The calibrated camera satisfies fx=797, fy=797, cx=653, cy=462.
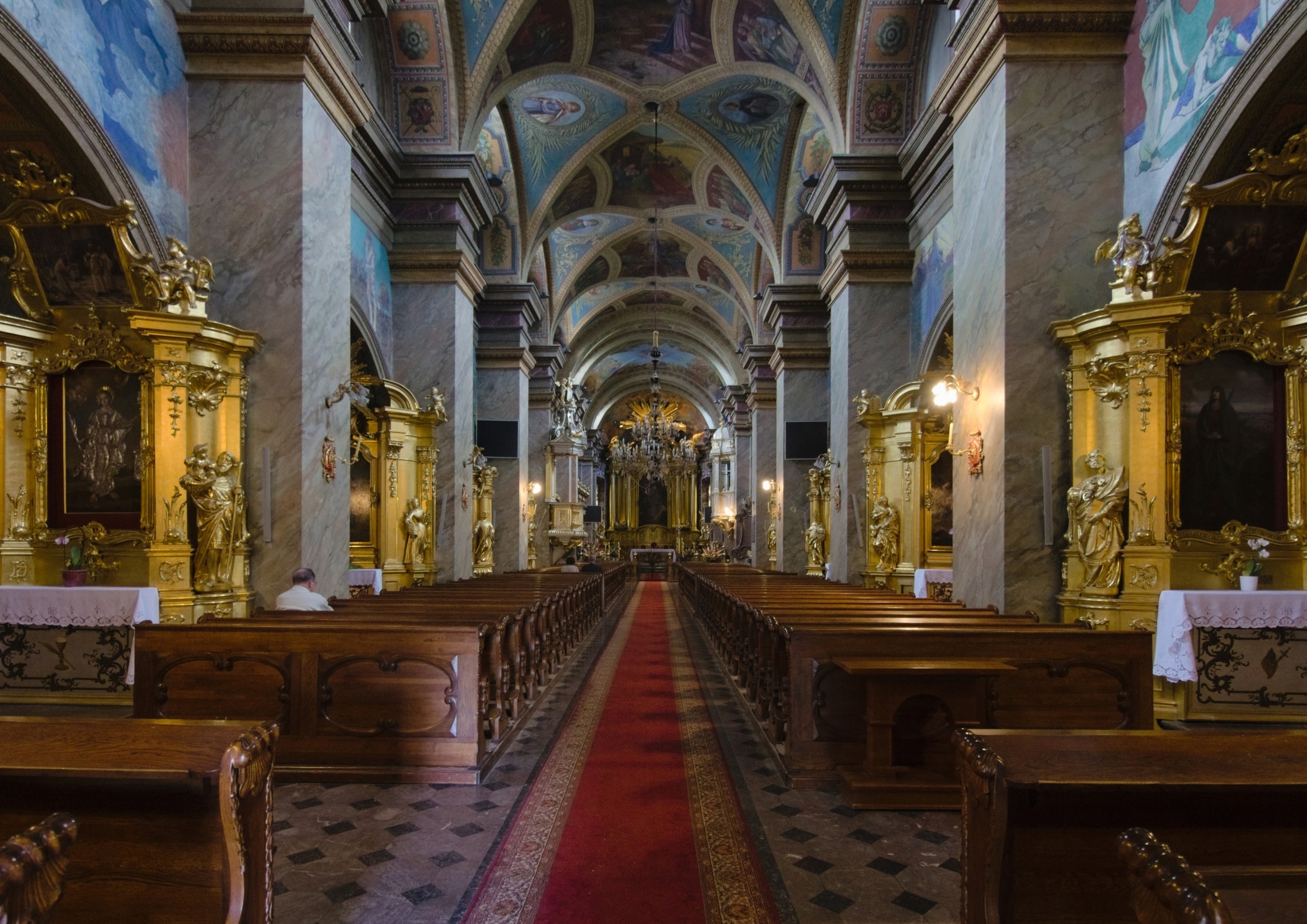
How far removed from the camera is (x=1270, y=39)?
15.5 ft

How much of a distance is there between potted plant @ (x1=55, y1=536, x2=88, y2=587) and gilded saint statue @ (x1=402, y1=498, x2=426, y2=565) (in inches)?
180

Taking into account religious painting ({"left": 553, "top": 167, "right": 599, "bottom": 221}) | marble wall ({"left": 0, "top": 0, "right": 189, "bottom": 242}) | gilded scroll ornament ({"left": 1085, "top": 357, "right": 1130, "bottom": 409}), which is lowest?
gilded scroll ornament ({"left": 1085, "top": 357, "right": 1130, "bottom": 409})

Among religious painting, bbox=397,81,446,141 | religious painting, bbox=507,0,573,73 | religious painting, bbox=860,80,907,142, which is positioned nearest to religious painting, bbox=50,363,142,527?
religious painting, bbox=397,81,446,141

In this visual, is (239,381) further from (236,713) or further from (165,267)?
(236,713)

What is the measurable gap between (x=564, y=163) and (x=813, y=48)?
5758mm

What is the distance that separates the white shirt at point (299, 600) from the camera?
213 inches

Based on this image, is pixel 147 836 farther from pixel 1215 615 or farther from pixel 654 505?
pixel 654 505

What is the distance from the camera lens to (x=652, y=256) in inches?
854

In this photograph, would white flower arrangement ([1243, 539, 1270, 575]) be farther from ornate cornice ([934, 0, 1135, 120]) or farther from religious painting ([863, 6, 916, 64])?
religious painting ([863, 6, 916, 64])

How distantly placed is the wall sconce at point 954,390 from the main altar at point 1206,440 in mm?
1032

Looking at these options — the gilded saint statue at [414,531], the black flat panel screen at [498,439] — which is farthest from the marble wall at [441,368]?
the black flat panel screen at [498,439]

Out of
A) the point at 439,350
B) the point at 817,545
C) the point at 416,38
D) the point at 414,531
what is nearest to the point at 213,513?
the point at 414,531

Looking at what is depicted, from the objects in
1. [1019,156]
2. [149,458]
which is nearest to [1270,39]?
[1019,156]

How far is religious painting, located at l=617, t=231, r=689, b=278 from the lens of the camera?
2053 cm
